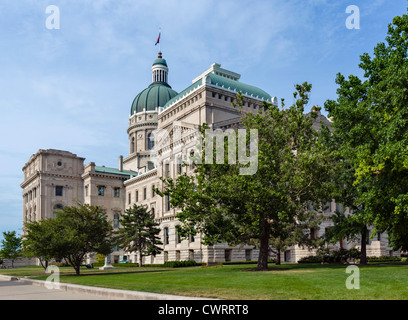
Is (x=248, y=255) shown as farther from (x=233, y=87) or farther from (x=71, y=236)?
(x=71, y=236)

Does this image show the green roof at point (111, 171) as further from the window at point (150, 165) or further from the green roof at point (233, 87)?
the green roof at point (233, 87)

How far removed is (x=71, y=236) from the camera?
103 ft

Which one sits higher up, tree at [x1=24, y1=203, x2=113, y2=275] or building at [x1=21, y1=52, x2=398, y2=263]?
building at [x1=21, y1=52, x2=398, y2=263]

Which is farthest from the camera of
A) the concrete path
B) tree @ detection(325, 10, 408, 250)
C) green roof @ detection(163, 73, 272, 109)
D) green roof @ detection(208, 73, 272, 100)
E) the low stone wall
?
the low stone wall

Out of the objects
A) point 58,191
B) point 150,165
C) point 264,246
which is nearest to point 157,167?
point 150,165

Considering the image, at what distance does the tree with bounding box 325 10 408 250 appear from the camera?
74.4ft

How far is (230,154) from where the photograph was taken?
29125mm

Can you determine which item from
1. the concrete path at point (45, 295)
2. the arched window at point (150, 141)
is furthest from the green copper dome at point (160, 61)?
the concrete path at point (45, 295)

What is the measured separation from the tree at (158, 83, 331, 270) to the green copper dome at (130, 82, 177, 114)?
214 ft

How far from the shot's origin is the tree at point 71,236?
31328 mm

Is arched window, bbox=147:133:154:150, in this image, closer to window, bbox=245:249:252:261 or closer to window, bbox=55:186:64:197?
window, bbox=55:186:64:197

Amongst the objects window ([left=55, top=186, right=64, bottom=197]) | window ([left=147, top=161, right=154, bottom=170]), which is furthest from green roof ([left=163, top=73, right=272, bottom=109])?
window ([left=55, top=186, right=64, bottom=197])
